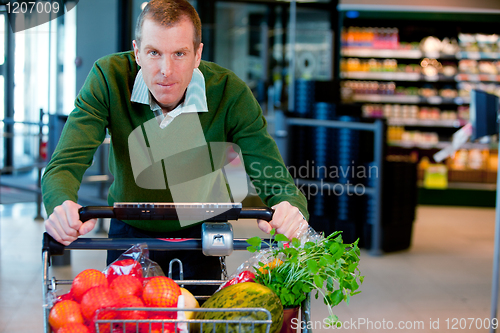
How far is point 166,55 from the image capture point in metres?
1.23

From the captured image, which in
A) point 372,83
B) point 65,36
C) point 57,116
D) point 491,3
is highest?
point 491,3

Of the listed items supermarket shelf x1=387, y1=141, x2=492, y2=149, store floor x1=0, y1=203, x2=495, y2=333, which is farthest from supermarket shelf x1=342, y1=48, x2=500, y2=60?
store floor x1=0, y1=203, x2=495, y2=333

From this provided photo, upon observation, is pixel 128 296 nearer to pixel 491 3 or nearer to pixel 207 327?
pixel 207 327

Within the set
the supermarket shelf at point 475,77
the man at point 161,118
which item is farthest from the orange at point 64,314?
the supermarket shelf at point 475,77

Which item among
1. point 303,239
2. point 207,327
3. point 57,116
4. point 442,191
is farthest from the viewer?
point 442,191

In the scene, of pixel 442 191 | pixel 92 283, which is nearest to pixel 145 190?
pixel 92 283

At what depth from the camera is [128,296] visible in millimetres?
964

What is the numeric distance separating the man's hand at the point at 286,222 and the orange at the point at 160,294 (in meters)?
0.27

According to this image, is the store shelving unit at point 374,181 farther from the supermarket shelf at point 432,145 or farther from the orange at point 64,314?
the orange at point 64,314

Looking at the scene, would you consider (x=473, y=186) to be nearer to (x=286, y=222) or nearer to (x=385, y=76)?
(x=385, y=76)

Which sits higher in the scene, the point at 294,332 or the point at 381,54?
the point at 381,54

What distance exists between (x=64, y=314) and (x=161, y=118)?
704 mm

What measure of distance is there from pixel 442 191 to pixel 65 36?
585 centimetres

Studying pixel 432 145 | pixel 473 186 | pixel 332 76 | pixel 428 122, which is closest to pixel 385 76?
pixel 332 76
